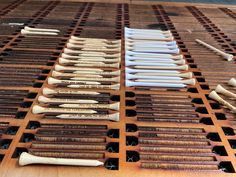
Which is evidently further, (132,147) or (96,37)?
(96,37)

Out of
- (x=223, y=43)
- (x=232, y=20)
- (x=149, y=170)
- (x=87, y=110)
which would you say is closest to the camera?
(x=149, y=170)

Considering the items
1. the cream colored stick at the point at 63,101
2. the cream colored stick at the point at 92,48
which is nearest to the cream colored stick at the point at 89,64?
the cream colored stick at the point at 92,48

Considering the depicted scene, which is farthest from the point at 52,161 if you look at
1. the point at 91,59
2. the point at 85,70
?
the point at 91,59

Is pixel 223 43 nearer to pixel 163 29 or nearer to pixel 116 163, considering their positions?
pixel 163 29

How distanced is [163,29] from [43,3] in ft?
3.35

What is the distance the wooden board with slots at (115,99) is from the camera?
808 mm

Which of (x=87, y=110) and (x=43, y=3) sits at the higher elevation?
(x=43, y=3)

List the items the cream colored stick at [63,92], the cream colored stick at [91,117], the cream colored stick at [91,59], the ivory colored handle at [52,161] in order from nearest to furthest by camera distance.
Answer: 1. the ivory colored handle at [52,161]
2. the cream colored stick at [91,117]
3. the cream colored stick at [63,92]
4. the cream colored stick at [91,59]

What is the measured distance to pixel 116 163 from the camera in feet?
2.63

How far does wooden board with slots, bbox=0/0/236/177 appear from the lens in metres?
0.81

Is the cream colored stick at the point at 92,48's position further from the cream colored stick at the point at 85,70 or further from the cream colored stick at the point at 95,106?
the cream colored stick at the point at 95,106

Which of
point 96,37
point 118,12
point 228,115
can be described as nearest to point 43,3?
point 118,12

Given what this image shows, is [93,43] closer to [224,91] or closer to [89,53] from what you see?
[89,53]

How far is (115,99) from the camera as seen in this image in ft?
3.64
